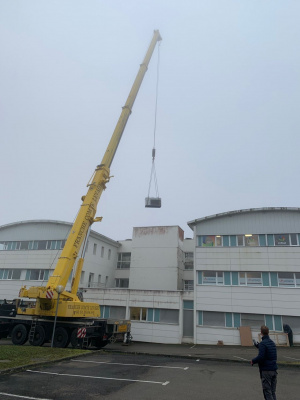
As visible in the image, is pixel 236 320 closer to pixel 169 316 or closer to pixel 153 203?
pixel 169 316

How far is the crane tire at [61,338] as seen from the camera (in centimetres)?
1605

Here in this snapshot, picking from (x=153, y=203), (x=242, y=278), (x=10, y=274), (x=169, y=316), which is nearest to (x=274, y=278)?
(x=242, y=278)

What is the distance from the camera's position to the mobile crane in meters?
15.9

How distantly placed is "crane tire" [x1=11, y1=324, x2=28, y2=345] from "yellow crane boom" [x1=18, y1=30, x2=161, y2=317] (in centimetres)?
95

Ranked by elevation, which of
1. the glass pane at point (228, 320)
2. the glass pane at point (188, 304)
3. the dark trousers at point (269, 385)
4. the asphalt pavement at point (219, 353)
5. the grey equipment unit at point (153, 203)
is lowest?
the asphalt pavement at point (219, 353)


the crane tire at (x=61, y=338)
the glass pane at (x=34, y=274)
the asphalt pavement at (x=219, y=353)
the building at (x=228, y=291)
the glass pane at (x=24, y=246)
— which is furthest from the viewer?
the glass pane at (x=24, y=246)

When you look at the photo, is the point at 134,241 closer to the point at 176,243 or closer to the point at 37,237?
the point at 176,243

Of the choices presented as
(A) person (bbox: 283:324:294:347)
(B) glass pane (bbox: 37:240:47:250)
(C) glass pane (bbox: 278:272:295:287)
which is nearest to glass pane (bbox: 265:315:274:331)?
(A) person (bbox: 283:324:294:347)

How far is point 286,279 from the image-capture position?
72.3ft

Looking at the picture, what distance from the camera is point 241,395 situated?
290 inches

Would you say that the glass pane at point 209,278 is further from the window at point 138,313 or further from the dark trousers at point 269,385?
the dark trousers at point 269,385

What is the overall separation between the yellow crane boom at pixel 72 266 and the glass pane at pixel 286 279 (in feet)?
43.9

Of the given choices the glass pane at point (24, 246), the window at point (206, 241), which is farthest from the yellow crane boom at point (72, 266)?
the glass pane at point (24, 246)

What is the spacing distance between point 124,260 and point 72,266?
20.1 meters
